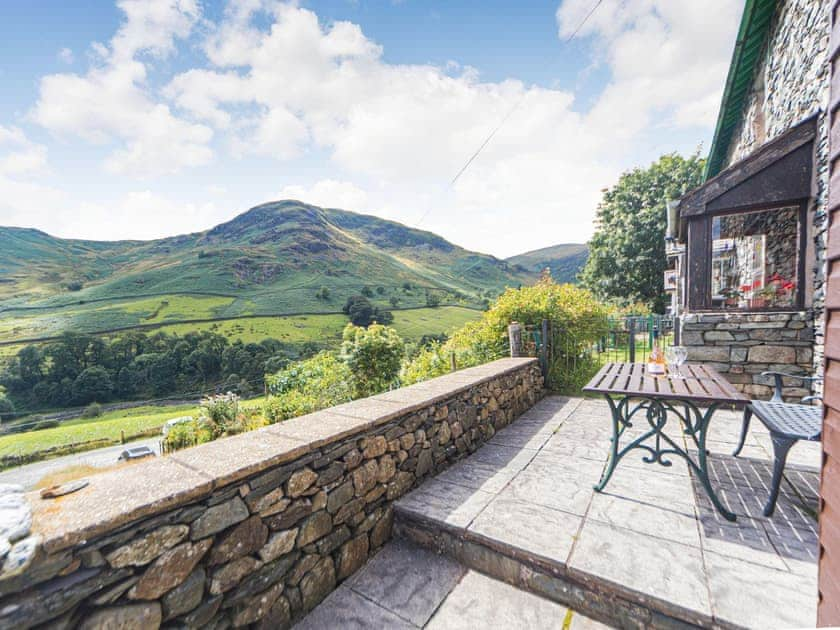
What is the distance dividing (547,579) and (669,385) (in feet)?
5.51

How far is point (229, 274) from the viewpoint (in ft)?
242

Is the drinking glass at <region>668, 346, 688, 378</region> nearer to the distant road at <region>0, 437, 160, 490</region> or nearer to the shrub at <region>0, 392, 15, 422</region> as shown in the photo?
the distant road at <region>0, 437, 160, 490</region>

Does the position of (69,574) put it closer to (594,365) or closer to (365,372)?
(594,365)

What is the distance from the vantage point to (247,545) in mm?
1551

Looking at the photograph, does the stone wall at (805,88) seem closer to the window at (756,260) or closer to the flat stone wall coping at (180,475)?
the window at (756,260)

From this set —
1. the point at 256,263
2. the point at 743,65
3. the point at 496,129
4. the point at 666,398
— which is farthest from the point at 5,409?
the point at 743,65

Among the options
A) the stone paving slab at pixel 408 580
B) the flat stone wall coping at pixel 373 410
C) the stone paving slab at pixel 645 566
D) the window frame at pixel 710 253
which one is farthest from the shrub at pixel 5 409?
the window frame at pixel 710 253

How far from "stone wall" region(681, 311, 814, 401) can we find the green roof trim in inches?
216

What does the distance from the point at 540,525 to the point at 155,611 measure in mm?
1989

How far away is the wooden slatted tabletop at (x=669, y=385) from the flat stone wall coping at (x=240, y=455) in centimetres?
195

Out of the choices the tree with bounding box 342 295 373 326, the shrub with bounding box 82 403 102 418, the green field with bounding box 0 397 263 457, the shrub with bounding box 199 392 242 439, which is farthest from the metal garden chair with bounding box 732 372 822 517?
the shrub with bounding box 82 403 102 418

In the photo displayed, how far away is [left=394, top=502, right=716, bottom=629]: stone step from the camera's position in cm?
156

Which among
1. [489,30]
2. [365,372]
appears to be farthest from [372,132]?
[365,372]

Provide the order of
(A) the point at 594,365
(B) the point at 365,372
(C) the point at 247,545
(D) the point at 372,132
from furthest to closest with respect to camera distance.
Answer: (B) the point at 365,372 < (D) the point at 372,132 < (A) the point at 594,365 < (C) the point at 247,545
